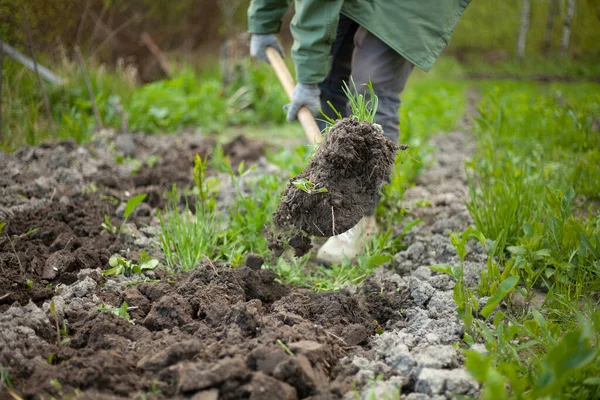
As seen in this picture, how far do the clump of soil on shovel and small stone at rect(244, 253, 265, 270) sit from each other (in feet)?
0.64

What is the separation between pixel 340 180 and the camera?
213 cm

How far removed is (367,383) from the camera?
1545mm

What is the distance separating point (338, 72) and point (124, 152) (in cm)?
198

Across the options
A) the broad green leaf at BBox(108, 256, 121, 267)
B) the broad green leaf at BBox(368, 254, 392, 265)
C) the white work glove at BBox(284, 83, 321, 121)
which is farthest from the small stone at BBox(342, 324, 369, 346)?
the white work glove at BBox(284, 83, 321, 121)

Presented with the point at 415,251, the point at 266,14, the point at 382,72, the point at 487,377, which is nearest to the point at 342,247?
the point at 415,251

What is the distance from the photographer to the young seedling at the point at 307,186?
2.01 m

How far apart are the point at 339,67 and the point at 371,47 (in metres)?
0.54

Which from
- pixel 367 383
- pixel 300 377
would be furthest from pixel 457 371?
pixel 300 377

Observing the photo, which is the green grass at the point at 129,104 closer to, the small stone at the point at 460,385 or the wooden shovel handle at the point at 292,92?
the wooden shovel handle at the point at 292,92

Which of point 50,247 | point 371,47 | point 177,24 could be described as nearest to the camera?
point 50,247

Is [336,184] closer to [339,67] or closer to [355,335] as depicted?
[355,335]

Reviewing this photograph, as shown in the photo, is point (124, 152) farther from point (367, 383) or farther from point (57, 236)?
point (367, 383)

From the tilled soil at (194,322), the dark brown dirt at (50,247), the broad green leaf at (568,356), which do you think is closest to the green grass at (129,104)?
the tilled soil at (194,322)

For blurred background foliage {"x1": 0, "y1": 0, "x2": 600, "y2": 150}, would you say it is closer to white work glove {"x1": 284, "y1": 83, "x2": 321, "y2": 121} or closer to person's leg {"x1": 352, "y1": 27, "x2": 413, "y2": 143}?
white work glove {"x1": 284, "y1": 83, "x2": 321, "y2": 121}
